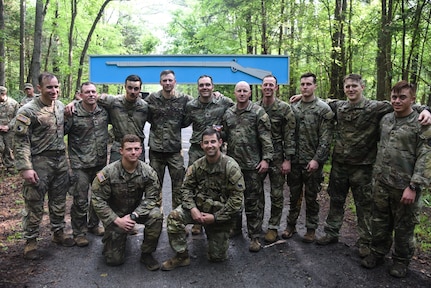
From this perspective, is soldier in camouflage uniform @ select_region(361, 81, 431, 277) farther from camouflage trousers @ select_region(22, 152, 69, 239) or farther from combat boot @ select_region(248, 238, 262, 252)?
camouflage trousers @ select_region(22, 152, 69, 239)

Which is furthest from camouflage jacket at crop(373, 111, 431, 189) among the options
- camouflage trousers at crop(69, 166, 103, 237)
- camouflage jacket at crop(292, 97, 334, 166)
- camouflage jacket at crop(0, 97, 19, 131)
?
camouflage jacket at crop(0, 97, 19, 131)

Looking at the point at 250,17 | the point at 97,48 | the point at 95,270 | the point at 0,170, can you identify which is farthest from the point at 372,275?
the point at 97,48

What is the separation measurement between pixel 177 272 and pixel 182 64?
12.4 feet

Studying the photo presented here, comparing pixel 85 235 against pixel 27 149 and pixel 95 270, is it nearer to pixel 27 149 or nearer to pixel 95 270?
pixel 95 270

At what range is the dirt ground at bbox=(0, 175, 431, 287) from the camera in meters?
3.73

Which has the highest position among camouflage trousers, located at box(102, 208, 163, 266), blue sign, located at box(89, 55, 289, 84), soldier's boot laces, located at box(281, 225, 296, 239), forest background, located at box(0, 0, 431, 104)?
forest background, located at box(0, 0, 431, 104)

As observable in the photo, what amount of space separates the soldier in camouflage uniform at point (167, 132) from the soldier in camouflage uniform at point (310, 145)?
163cm

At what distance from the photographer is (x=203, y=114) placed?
5.02 meters

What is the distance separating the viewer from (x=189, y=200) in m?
4.14

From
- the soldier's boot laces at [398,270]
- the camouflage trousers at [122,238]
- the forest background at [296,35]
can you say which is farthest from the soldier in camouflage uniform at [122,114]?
the forest background at [296,35]

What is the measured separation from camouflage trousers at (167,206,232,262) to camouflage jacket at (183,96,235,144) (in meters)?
1.27

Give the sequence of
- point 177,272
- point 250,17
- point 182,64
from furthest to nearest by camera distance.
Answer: point 250,17 → point 182,64 → point 177,272

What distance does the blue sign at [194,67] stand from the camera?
20.5 feet

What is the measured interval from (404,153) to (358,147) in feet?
2.22
